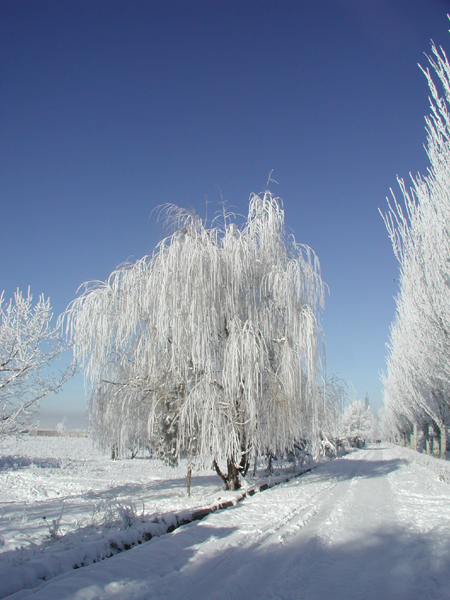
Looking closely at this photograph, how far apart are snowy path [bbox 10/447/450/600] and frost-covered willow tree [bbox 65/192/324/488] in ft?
7.71

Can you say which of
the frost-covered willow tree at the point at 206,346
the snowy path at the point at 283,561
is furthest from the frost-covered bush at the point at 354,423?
the snowy path at the point at 283,561

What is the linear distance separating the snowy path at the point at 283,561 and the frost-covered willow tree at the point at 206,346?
2.35 metres

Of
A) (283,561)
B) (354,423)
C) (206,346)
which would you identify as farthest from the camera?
(354,423)

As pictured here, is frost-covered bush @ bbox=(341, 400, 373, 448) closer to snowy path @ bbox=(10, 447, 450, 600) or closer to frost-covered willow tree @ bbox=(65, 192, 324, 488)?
frost-covered willow tree @ bbox=(65, 192, 324, 488)

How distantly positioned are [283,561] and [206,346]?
5.01m

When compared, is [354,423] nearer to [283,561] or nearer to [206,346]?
[206,346]

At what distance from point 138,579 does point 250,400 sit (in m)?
4.93

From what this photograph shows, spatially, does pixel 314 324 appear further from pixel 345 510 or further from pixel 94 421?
pixel 94 421

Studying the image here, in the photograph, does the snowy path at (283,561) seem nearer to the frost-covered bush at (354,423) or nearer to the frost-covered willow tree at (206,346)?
the frost-covered willow tree at (206,346)

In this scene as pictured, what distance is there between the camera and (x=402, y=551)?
14.5 ft

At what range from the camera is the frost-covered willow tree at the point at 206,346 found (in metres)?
8.41

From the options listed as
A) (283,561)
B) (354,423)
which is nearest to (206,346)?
(283,561)

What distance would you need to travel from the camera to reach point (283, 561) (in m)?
3.92

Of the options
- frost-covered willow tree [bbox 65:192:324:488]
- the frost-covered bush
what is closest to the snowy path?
frost-covered willow tree [bbox 65:192:324:488]
